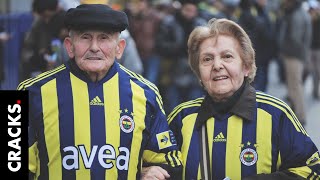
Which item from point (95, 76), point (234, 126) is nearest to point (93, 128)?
point (95, 76)

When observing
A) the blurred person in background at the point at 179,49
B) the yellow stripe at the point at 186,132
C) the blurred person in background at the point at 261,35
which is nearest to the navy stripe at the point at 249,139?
the yellow stripe at the point at 186,132

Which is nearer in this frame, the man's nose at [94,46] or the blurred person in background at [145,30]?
the man's nose at [94,46]

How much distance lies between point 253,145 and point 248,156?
0.20 feet

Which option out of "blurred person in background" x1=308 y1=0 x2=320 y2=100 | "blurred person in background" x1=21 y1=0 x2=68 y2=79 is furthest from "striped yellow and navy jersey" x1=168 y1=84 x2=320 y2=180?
"blurred person in background" x1=308 y1=0 x2=320 y2=100

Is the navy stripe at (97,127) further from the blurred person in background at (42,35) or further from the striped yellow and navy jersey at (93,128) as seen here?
the blurred person in background at (42,35)

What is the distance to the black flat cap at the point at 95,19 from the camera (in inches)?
161

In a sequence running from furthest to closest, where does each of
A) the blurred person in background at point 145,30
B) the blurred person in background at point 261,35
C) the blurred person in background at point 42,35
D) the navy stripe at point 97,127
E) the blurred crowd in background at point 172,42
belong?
the blurred person in background at point 145,30, the blurred person in background at point 261,35, the blurred crowd in background at point 172,42, the blurred person in background at point 42,35, the navy stripe at point 97,127

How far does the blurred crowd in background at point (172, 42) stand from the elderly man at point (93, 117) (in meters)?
3.35

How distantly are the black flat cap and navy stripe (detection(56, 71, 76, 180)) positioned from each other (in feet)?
0.93

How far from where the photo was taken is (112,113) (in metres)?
4.17

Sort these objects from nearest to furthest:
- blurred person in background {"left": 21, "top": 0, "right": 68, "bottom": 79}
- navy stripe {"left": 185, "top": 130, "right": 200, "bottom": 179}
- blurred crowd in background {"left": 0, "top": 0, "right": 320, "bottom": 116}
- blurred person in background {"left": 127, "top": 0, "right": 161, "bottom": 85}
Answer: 1. navy stripe {"left": 185, "top": 130, "right": 200, "bottom": 179}
2. blurred person in background {"left": 21, "top": 0, "right": 68, "bottom": 79}
3. blurred crowd in background {"left": 0, "top": 0, "right": 320, "bottom": 116}
4. blurred person in background {"left": 127, "top": 0, "right": 161, "bottom": 85}

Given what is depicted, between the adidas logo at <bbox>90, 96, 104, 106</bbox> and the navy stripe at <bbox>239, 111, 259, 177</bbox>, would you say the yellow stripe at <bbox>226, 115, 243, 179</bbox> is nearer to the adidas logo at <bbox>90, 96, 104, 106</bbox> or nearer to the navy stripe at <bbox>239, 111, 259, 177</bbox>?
the navy stripe at <bbox>239, 111, 259, 177</bbox>

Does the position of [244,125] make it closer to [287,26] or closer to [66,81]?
[66,81]

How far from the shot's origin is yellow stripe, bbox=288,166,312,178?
4102 millimetres
